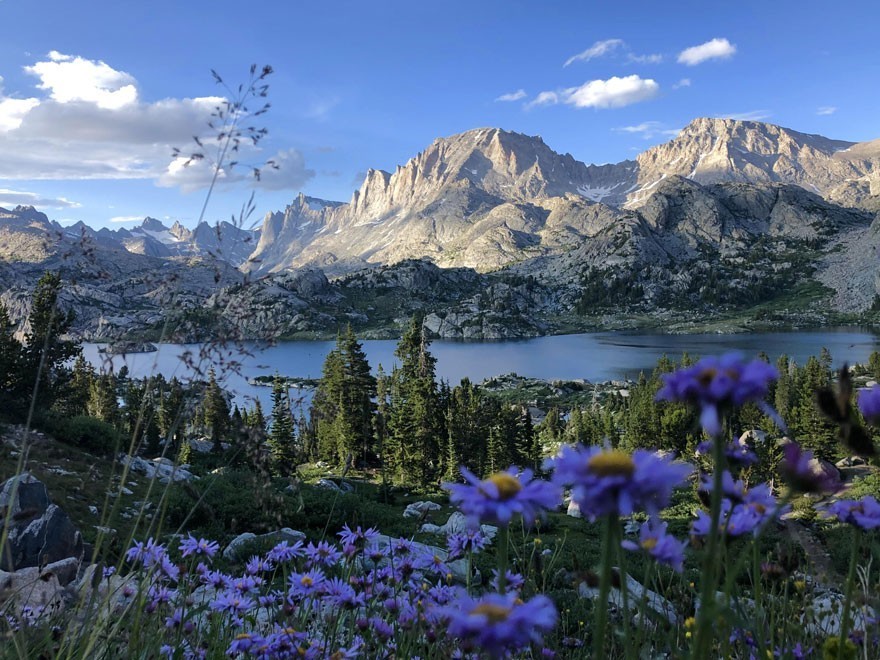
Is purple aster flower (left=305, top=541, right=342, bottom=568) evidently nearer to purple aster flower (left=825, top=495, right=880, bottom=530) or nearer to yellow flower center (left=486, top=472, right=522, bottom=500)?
yellow flower center (left=486, top=472, right=522, bottom=500)

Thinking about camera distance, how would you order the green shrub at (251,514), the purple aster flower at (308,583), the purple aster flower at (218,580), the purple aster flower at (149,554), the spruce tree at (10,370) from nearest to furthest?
1. the purple aster flower at (308,583)
2. the purple aster flower at (149,554)
3. the purple aster flower at (218,580)
4. the green shrub at (251,514)
5. the spruce tree at (10,370)

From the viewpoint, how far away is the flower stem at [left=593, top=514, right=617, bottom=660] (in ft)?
3.54

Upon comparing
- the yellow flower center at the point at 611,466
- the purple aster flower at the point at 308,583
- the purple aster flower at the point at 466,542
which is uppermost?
the yellow flower center at the point at 611,466

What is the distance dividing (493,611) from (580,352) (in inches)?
6223

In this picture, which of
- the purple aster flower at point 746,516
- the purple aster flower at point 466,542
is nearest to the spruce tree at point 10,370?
the purple aster flower at point 466,542

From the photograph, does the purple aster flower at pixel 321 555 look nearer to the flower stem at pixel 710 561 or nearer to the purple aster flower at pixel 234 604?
the purple aster flower at pixel 234 604

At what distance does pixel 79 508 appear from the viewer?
16.2 metres

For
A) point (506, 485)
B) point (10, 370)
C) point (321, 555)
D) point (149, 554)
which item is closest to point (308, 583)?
point (321, 555)

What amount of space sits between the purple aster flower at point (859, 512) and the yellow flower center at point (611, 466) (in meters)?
1.17

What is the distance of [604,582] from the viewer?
3.54ft

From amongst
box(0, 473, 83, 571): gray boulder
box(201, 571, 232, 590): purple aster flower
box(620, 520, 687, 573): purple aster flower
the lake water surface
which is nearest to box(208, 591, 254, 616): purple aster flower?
box(201, 571, 232, 590): purple aster flower

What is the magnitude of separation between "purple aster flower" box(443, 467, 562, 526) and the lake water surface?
9434 centimetres

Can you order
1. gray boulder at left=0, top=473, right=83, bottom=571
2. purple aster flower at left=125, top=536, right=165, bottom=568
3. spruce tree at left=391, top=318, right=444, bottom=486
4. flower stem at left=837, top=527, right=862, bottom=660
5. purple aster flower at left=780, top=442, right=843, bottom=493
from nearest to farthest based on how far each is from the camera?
purple aster flower at left=780, top=442, right=843, bottom=493, flower stem at left=837, top=527, right=862, bottom=660, purple aster flower at left=125, top=536, right=165, bottom=568, gray boulder at left=0, top=473, right=83, bottom=571, spruce tree at left=391, top=318, right=444, bottom=486

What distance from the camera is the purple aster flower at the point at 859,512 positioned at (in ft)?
6.09
